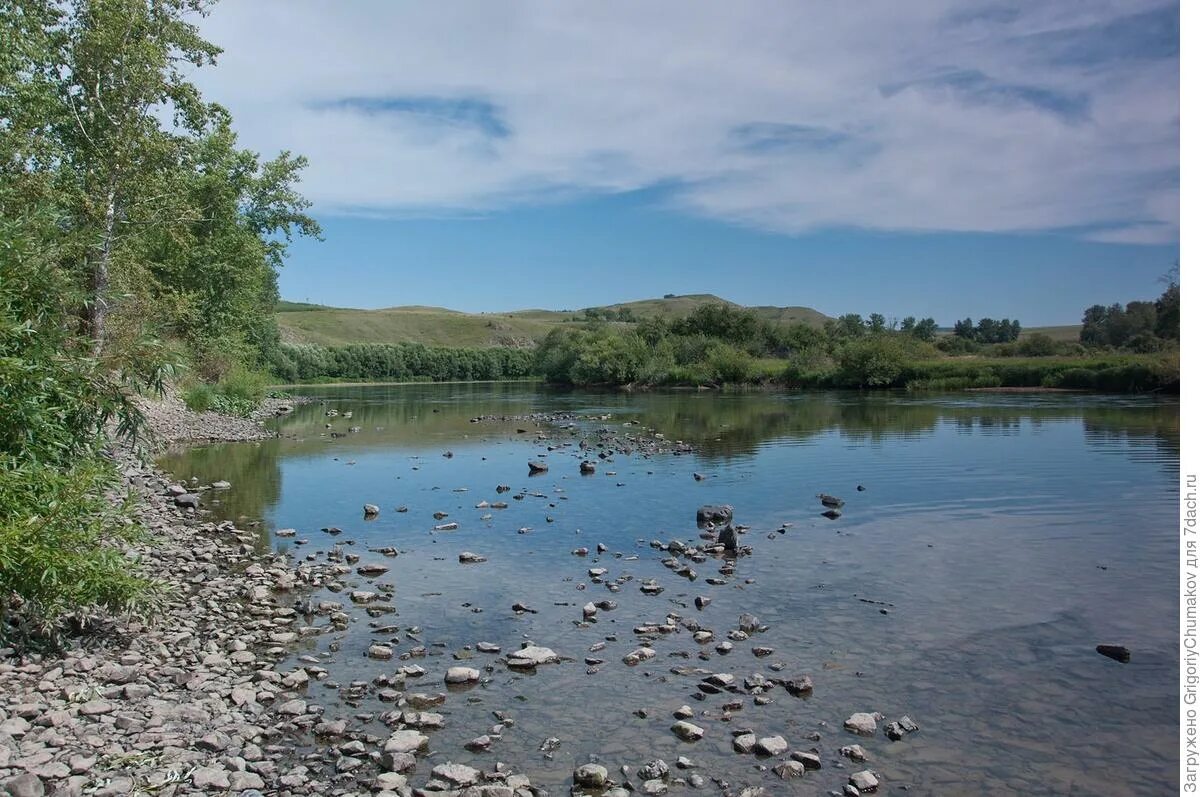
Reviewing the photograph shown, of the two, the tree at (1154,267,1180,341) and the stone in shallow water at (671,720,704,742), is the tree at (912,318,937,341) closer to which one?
the tree at (1154,267,1180,341)

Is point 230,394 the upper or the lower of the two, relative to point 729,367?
lower

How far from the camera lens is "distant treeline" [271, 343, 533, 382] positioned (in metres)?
151

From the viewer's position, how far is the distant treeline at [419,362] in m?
151

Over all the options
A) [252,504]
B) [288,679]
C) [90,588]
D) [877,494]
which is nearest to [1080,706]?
[288,679]

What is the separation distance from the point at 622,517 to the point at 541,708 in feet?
37.6

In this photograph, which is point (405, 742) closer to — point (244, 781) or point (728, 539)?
point (244, 781)

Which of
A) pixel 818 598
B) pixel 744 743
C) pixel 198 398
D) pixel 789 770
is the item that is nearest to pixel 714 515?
pixel 818 598

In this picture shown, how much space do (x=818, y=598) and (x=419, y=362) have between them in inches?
6128

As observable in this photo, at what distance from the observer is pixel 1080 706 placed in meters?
9.61

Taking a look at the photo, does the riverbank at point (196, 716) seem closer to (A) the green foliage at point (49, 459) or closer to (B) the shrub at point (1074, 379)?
(A) the green foliage at point (49, 459)

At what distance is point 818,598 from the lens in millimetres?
13922

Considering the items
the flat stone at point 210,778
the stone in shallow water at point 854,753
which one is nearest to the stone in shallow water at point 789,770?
the stone in shallow water at point 854,753

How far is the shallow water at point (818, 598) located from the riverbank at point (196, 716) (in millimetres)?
484

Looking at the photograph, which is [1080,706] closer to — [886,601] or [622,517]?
[886,601]
